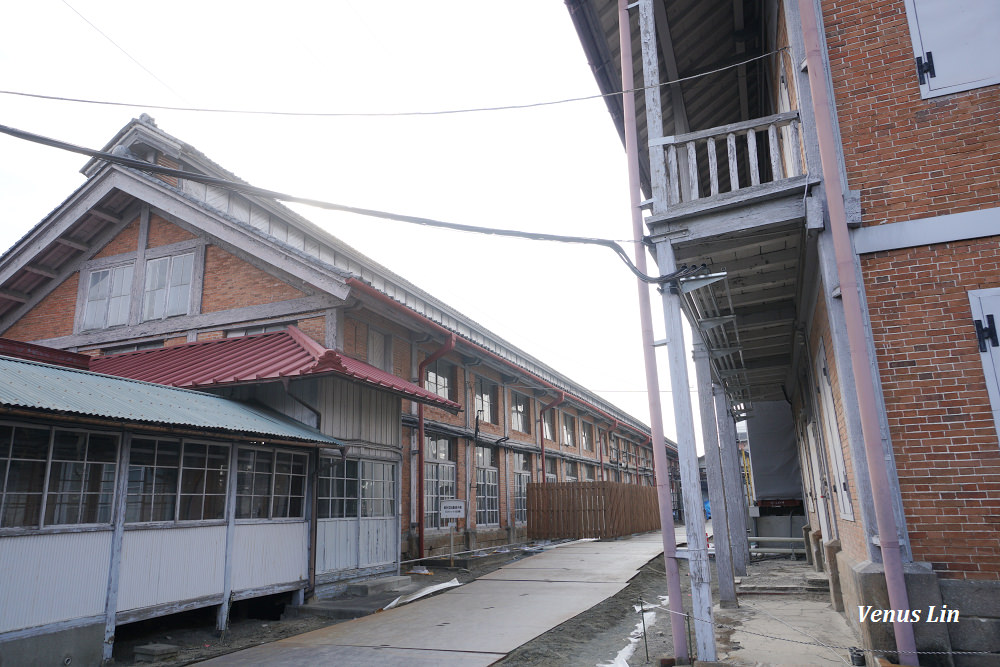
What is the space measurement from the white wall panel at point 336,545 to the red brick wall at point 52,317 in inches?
322

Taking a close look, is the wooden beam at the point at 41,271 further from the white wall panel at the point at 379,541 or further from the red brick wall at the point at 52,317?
the white wall panel at the point at 379,541

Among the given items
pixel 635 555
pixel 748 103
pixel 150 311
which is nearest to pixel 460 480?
pixel 635 555

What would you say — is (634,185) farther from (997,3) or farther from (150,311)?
(150,311)

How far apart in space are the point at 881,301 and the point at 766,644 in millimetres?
3944

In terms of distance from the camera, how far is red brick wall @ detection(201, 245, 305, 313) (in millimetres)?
12430

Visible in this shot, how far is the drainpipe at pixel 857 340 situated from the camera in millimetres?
5070

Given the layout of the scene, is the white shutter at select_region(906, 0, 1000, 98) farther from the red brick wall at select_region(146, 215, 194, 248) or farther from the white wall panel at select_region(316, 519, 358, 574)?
the red brick wall at select_region(146, 215, 194, 248)

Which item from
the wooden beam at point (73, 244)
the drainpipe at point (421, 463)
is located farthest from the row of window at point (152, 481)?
the wooden beam at point (73, 244)

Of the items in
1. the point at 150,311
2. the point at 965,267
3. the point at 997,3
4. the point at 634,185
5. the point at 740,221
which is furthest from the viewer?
the point at 150,311

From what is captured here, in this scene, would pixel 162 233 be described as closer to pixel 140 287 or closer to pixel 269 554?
pixel 140 287

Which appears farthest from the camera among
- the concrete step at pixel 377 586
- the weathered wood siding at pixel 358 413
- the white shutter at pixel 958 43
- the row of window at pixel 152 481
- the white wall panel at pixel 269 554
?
the weathered wood siding at pixel 358 413

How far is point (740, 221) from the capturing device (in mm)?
6703

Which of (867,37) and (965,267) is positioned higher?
(867,37)

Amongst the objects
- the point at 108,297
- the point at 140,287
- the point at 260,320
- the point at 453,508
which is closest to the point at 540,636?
the point at 453,508
